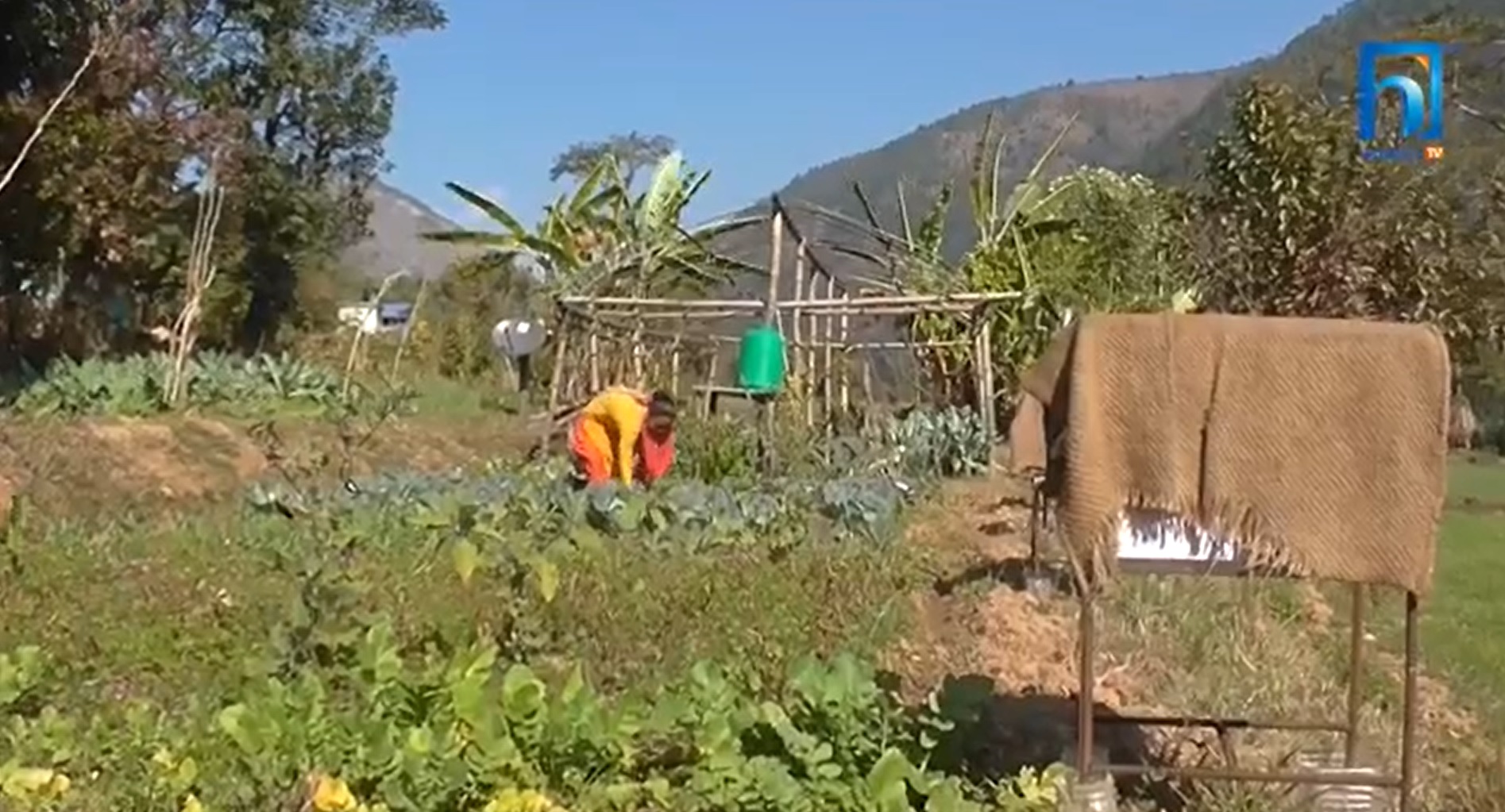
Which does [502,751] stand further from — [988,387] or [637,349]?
[988,387]

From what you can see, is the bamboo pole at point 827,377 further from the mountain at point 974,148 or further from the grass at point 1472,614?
the grass at point 1472,614

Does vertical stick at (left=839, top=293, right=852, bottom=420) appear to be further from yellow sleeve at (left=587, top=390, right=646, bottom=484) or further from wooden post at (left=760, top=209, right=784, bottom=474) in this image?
yellow sleeve at (left=587, top=390, right=646, bottom=484)

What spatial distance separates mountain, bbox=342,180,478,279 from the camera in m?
26.6

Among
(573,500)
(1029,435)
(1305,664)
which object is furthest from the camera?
(573,500)

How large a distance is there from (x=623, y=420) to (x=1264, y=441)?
22.2 feet

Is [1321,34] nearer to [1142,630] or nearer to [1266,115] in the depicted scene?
[1266,115]

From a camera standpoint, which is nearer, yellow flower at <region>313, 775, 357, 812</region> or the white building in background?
yellow flower at <region>313, 775, 357, 812</region>

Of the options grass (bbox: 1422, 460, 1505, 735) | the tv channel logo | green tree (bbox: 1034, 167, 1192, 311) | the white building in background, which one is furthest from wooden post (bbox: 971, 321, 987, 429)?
the white building in background

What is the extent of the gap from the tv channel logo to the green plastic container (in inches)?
310

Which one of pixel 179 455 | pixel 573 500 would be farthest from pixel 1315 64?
pixel 573 500

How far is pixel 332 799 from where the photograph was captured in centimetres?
423

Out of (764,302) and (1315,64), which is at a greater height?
(1315,64)

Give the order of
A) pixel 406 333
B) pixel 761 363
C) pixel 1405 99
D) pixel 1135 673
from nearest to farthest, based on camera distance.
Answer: pixel 1135 673, pixel 761 363, pixel 1405 99, pixel 406 333

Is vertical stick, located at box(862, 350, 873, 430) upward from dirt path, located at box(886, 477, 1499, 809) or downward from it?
upward
